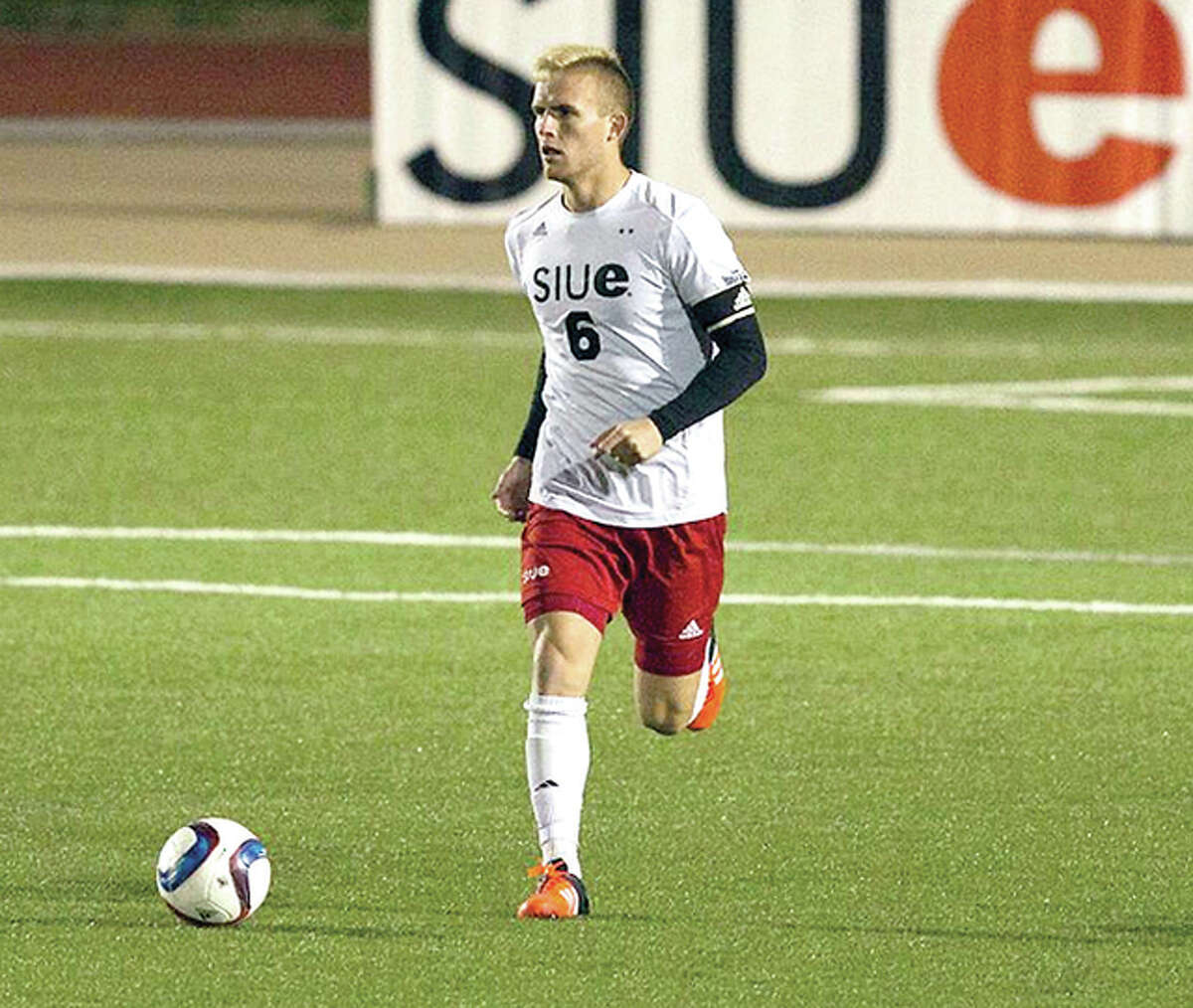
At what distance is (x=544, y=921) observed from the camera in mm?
7688

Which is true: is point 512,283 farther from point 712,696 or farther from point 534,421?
point 534,421

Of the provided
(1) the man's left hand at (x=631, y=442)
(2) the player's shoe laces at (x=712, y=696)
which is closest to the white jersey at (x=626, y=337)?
(1) the man's left hand at (x=631, y=442)

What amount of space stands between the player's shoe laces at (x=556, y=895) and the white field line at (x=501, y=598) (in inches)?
195

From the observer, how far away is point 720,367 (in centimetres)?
793

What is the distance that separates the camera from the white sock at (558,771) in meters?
7.73

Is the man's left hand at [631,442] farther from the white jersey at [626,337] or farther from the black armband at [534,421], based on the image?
the black armband at [534,421]

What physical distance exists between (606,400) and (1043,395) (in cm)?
1159

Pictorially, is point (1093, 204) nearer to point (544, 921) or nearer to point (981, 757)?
point (981, 757)

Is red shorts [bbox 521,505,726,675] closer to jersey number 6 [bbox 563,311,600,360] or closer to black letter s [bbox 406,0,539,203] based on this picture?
jersey number 6 [bbox 563,311,600,360]

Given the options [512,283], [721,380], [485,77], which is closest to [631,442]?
[721,380]

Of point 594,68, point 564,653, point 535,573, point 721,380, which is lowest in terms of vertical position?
point 564,653

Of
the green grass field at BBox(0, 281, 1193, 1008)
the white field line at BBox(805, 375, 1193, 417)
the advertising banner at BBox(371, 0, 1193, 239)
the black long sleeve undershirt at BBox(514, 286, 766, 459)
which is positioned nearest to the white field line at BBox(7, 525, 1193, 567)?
the green grass field at BBox(0, 281, 1193, 1008)

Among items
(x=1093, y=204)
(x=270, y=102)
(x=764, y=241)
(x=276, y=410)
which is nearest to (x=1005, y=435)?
(x=276, y=410)

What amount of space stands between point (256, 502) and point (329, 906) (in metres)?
7.56
